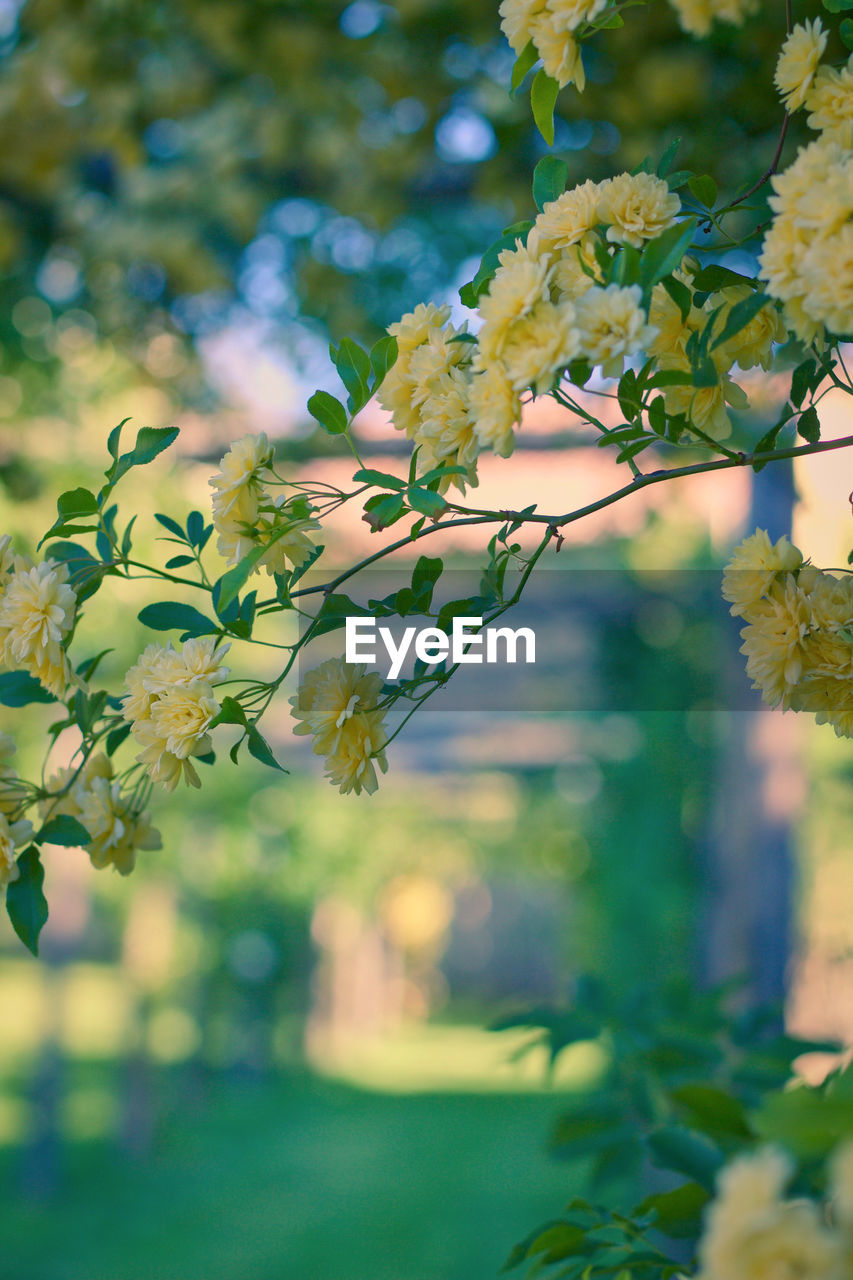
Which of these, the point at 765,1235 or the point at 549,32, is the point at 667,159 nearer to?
the point at 549,32

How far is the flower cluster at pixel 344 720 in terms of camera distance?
0.53 m

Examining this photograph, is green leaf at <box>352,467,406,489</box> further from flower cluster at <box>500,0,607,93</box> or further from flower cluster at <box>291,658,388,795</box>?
flower cluster at <box>500,0,607,93</box>

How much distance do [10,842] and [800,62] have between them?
0.56 meters

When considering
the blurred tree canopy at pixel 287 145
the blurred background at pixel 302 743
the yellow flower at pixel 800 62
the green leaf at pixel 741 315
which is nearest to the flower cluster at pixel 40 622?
the green leaf at pixel 741 315

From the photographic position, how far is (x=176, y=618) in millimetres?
565

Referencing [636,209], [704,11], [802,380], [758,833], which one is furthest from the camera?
[758,833]

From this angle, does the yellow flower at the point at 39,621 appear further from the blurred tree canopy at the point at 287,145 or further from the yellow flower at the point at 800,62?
the blurred tree canopy at the point at 287,145

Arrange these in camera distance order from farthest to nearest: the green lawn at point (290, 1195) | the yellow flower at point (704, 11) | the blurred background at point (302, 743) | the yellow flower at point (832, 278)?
the green lawn at point (290, 1195) < the blurred background at point (302, 743) < the yellow flower at point (704, 11) < the yellow flower at point (832, 278)

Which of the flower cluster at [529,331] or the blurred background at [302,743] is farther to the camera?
the blurred background at [302,743]

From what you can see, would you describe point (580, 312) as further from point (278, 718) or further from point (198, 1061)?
point (198, 1061)

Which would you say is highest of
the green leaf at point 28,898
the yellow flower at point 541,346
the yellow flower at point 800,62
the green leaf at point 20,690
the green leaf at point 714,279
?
the yellow flower at point 800,62

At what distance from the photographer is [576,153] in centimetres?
162

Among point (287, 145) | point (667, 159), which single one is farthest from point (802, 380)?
point (287, 145)

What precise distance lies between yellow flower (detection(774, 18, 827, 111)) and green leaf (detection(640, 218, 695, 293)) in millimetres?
130
